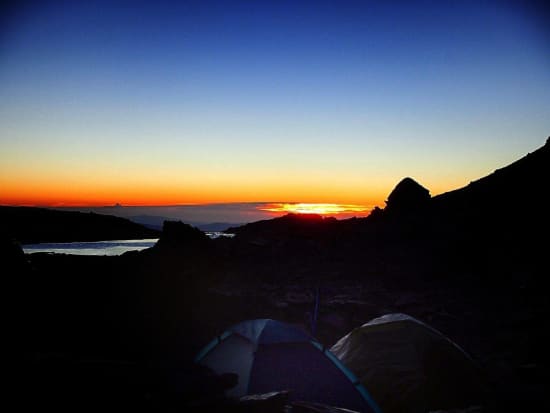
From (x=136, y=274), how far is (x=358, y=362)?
1594 cm

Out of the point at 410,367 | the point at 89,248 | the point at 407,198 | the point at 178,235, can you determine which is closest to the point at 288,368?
the point at 410,367

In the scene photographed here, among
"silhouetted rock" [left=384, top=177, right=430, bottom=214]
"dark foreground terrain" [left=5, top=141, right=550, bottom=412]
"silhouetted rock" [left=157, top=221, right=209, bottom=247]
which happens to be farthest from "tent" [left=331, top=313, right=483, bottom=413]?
"silhouetted rock" [left=384, top=177, right=430, bottom=214]

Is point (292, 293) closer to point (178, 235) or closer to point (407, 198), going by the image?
point (178, 235)

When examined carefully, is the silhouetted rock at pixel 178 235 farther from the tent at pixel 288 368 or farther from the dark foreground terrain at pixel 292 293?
the tent at pixel 288 368

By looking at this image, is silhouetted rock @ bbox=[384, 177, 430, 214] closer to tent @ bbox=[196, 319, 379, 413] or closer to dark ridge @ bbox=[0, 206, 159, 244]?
tent @ bbox=[196, 319, 379, 413]

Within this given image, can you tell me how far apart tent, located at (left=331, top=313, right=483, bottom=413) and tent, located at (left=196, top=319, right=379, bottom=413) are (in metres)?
0.75

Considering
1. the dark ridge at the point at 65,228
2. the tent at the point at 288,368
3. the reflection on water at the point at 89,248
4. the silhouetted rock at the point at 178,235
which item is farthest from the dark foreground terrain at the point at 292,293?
the dark ridge at the point at 65,228

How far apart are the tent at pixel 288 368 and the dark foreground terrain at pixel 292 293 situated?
1741mm

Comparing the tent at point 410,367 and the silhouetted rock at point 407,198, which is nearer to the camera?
the tent at point 410,367

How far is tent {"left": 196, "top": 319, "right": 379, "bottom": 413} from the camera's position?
21.5 feet

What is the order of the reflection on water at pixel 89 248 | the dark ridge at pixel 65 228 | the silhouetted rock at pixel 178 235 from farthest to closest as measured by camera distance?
1. the dark ridge at pixel 65 228
2. the reflection on water at pixel 89 248
3. the silhouetted rock at pixel 178 235

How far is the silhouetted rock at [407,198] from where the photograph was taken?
33.5 m

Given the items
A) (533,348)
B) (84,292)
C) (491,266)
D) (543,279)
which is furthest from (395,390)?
(491,266)

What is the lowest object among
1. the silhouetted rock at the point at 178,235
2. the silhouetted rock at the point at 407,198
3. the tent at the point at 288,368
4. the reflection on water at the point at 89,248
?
the reflection on water at the point at 89,248
